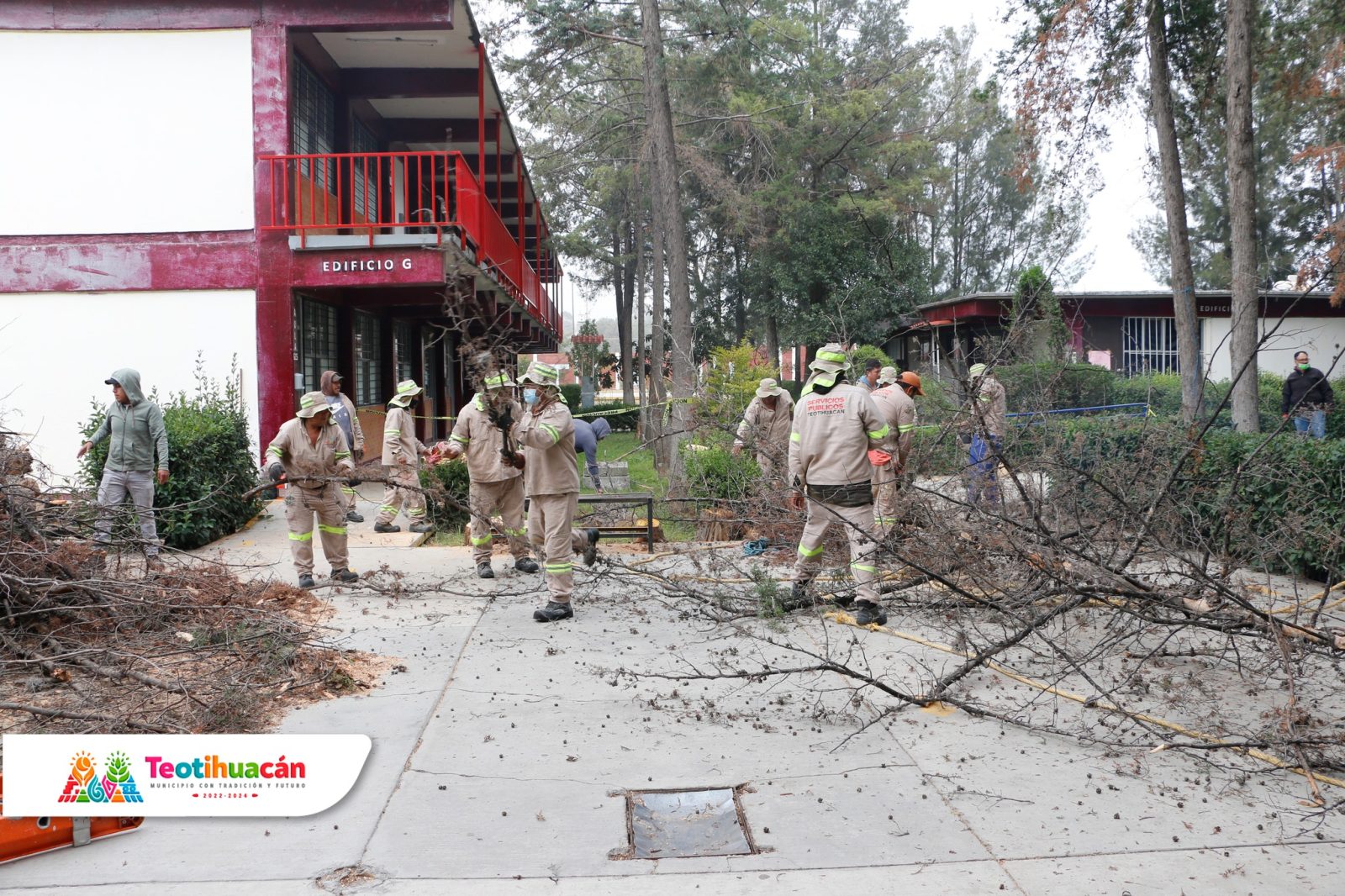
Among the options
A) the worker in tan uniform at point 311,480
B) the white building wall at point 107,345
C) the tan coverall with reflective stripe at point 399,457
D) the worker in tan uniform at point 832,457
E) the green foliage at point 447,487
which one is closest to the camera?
the worker in tan uniform at point 832,457

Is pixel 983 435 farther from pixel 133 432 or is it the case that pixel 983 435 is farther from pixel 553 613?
pixel 133 432

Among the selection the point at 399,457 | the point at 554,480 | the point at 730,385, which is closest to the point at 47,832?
the point at 554,480

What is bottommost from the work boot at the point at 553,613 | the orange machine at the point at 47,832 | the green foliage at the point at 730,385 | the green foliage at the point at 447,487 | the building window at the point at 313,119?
the orange machine at the point at 47,832

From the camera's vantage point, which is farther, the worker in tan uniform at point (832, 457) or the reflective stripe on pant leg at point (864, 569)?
the worker in tan uniform at point (832, 457)

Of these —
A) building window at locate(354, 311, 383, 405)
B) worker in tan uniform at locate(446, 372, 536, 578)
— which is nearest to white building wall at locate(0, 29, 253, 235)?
building window at locate(354, 311, 383, 405)

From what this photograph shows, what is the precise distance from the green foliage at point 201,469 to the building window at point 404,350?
8707mm

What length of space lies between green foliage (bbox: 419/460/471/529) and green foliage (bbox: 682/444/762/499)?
2.52 metres

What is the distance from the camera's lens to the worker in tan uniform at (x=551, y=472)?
7.35 m

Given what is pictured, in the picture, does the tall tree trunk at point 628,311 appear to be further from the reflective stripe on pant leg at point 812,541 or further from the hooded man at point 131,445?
the reflective stripe on pant leg at point 812,541

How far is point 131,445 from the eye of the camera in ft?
29.5

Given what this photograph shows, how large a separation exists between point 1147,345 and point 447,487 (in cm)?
1994

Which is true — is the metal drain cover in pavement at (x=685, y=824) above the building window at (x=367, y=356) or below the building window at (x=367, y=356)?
below

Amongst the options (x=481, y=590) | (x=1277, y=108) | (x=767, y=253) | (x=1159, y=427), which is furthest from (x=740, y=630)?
(x=767, y=253)

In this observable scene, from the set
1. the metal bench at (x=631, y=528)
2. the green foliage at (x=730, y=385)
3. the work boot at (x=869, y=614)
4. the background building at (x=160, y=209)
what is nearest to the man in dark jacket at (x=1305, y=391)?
the green foliage at (x=730, y=385)
